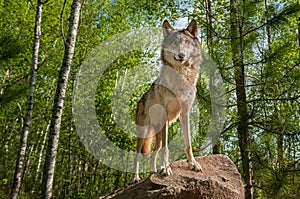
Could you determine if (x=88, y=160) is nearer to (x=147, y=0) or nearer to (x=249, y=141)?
(x=147, y=0)

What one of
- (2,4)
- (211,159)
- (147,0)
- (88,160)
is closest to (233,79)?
(211,159)

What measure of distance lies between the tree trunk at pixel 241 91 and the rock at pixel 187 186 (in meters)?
1.72

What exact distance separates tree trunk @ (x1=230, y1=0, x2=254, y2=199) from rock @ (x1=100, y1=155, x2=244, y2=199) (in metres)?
1.72

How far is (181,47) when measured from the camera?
4141mm

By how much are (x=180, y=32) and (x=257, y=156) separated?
3005 millimetres

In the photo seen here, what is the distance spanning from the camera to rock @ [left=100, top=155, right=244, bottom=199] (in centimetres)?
417

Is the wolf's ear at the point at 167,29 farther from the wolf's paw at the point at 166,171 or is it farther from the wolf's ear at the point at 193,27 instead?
the wolf's paw at the point at 166,171

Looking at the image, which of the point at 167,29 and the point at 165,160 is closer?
the point at 165,160

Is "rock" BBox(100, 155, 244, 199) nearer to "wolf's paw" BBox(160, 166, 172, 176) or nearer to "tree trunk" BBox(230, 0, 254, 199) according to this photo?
"wolf's paw" BBox(160, 166, 172, 176)

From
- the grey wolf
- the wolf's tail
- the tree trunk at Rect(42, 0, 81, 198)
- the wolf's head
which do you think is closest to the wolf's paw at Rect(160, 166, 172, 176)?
the grey wolf

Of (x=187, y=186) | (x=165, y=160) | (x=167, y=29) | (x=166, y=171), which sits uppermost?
(x=167, y=29)

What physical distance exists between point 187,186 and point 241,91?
313 centimetres

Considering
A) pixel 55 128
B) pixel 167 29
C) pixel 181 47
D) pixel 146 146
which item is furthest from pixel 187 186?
pixel 55 128

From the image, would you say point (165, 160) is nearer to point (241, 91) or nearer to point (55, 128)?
point (241, 91)
